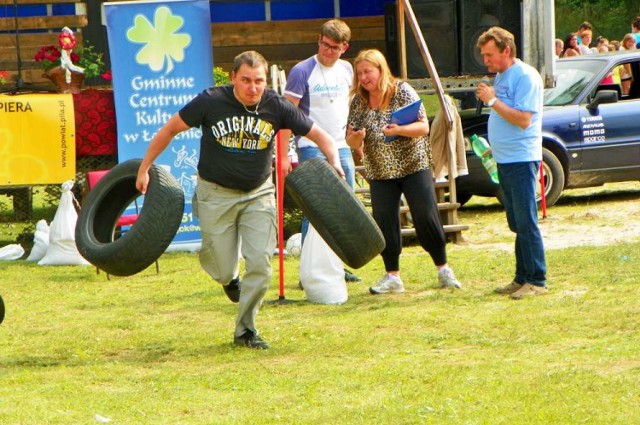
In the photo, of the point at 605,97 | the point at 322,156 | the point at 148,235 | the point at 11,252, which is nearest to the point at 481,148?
the point at 605,97

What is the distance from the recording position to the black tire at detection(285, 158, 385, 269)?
23.9ft

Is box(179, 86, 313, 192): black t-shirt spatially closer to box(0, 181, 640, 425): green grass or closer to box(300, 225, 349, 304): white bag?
box(0, 181, 640, 425): green grass

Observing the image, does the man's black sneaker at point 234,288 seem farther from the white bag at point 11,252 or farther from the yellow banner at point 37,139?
the white bag at point 11,252

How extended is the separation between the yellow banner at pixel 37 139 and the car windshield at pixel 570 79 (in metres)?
5.07

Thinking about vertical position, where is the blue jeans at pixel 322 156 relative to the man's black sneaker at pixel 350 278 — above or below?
above

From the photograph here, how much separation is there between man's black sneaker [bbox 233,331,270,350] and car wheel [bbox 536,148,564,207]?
618 centimetres

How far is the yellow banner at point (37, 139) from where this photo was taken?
11195 millimetres

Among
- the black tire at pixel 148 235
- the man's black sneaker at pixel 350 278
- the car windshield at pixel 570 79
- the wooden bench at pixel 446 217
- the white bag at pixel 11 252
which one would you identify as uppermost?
the car windshield at pixel 570 79

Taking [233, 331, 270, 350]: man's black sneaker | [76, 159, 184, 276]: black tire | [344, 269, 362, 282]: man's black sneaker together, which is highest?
[76, 159, 184, 276]: black tire

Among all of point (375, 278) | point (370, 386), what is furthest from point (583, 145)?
point (370, 386)

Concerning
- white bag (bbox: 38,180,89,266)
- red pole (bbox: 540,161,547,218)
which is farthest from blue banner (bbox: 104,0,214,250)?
red pole (bbox: 540,161,547,218)

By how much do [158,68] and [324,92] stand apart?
264cm

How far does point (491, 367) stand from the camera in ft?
21.1

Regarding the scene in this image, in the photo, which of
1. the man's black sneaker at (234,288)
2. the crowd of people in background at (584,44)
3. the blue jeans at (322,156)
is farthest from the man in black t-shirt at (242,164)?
the crowd of people in background at (584,44)
